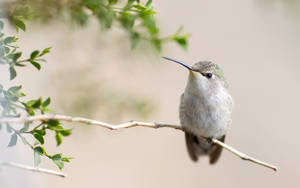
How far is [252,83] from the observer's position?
7270mm

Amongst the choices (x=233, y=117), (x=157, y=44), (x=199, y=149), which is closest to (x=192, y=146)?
(x=199, y=149)

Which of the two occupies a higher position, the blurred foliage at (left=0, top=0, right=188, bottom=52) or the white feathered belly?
the blurred foliage at (left=0, top=0, right=188, bottom=52)

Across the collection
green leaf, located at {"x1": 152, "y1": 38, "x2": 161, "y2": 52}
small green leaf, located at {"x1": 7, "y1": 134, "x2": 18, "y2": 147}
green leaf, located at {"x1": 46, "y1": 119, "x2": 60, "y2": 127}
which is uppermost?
green leaf, located at {"x1": 152, "y1": 38, "x2": 161, "y2": 52}

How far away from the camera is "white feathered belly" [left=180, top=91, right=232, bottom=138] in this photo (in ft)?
10.3

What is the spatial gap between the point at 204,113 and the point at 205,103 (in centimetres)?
7

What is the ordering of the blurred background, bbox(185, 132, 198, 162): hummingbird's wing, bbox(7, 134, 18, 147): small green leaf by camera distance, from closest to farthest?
bbox(7, 134, 18, 147): small green leaf → bbox(185, 132, 198, 162): hummingbird's wing → the blurred background

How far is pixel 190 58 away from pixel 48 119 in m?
5.55

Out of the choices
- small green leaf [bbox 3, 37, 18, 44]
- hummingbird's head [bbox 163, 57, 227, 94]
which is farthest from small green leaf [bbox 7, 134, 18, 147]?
hummingbird's head [bbox 163, 57, 227, 94]

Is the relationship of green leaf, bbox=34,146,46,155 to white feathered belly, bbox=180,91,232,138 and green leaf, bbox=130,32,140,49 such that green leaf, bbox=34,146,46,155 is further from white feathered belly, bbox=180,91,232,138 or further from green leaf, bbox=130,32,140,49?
white feathered belly, bbox=180,91,232,138

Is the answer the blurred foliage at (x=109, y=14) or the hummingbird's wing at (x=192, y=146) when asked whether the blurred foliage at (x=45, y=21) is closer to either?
the blurred foliage at (x=109, y=14)

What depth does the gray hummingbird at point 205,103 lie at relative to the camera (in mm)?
3145

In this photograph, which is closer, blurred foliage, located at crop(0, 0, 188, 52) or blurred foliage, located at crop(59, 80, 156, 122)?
blurred foliage, located at crop(0, 0, 188, 52)

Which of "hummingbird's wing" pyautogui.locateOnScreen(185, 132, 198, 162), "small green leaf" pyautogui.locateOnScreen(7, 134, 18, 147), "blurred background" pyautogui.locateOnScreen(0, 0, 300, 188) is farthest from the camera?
"blurred background" pyautogui.locateOnScreen(0, 0, 300, 188)

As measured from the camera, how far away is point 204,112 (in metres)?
3.17
